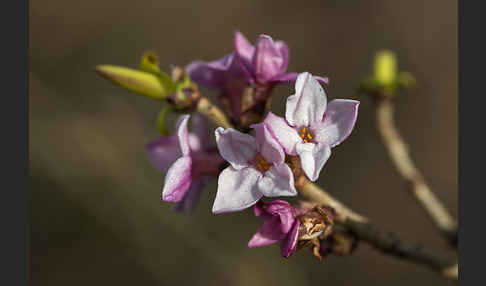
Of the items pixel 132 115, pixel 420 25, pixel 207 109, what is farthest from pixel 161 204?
pixel 420 25

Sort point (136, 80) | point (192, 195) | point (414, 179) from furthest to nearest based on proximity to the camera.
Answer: point (414, 179) < point (192, 195) < point (136, 80)

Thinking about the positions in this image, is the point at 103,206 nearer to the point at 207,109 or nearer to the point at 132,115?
the point at 132,115

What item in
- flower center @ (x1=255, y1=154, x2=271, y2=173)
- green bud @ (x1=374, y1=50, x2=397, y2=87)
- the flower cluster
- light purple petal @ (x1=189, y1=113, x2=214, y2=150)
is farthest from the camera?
green bud @ (x1=374, y1=50, x2=397, y2=87)

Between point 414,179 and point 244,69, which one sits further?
point 414,179

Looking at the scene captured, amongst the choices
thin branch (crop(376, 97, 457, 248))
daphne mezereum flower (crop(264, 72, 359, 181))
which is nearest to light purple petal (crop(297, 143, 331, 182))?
daphne mezereum flower (crop(264, 72, 359, 181))

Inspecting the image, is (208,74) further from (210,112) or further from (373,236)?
(373,236)

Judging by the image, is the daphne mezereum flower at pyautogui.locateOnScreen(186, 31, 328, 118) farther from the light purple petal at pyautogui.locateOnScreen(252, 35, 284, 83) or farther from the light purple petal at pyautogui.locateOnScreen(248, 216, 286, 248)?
the light purple petal at pyautogui.locateOnScreen(248, 216, 286, 248)

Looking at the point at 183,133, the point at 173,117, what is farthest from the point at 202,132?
the point at 173,117
